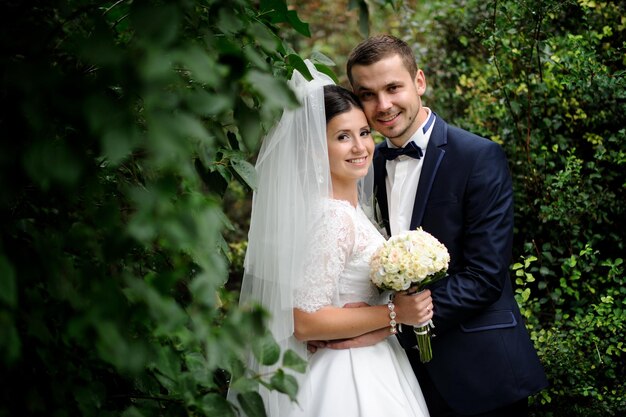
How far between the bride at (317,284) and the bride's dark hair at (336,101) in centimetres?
4

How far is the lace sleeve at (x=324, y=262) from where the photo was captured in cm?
267

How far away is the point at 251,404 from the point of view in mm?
1450

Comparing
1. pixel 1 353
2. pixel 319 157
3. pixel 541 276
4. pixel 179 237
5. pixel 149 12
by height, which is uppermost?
pixel 149 12

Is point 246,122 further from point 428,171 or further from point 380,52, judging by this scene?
point 380,52

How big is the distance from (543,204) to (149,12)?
10.6ft

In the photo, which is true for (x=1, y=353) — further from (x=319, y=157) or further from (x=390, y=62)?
(x=390, y=62)

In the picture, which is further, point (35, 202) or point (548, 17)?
point (548, 17)

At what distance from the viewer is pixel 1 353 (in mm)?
1122

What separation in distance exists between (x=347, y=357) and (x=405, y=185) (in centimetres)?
91

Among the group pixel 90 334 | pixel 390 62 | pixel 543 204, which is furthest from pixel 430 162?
pixel 90 334

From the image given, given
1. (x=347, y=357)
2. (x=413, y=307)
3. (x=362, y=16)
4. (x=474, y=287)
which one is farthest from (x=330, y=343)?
(x=362, y=16)

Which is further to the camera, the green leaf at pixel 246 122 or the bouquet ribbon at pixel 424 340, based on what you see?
the bouquet ribbon at pixel 424 340

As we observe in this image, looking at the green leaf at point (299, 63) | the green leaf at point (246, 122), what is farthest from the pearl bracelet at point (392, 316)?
the green leaf at point (246, 122)

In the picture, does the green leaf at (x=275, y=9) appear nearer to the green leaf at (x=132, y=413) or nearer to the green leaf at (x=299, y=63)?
the green leaf at (x=299, y=63)
